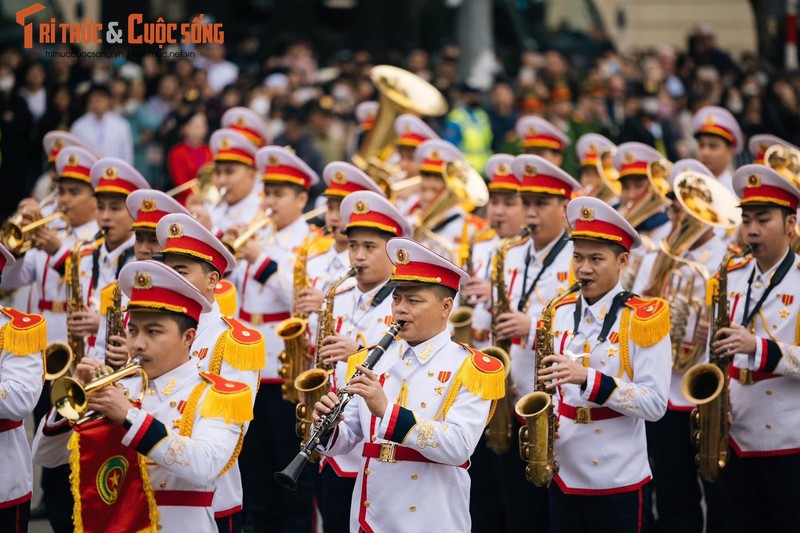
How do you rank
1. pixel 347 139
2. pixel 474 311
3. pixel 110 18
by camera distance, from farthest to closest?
1. pixel 110 18
2. pixel 347 139
3. pixel 474 311

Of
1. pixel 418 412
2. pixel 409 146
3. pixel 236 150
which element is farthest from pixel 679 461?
pixel 409 146

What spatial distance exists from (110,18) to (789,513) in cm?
2214

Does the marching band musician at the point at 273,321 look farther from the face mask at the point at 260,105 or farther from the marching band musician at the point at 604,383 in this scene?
the face mask at the point at 260,105

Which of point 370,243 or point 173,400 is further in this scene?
point 370,243

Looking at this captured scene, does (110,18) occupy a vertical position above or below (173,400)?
above

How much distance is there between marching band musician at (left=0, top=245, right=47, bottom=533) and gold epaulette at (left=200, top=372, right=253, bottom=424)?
4.21 feet

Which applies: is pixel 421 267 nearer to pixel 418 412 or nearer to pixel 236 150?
pixel 418 412

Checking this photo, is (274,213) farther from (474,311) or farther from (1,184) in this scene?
(1,184)

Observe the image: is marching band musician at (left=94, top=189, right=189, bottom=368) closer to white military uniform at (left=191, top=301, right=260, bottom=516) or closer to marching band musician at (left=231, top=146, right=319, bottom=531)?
white military uniform at (left=191, top=301, right=260, bottom=516)

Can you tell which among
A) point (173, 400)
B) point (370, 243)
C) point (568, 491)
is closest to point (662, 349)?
point (568, 491)

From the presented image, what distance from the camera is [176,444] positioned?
19.0ft

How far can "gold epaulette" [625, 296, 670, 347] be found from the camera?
7.22 metres

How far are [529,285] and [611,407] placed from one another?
1987 millimetres

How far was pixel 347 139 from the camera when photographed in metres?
19.2
